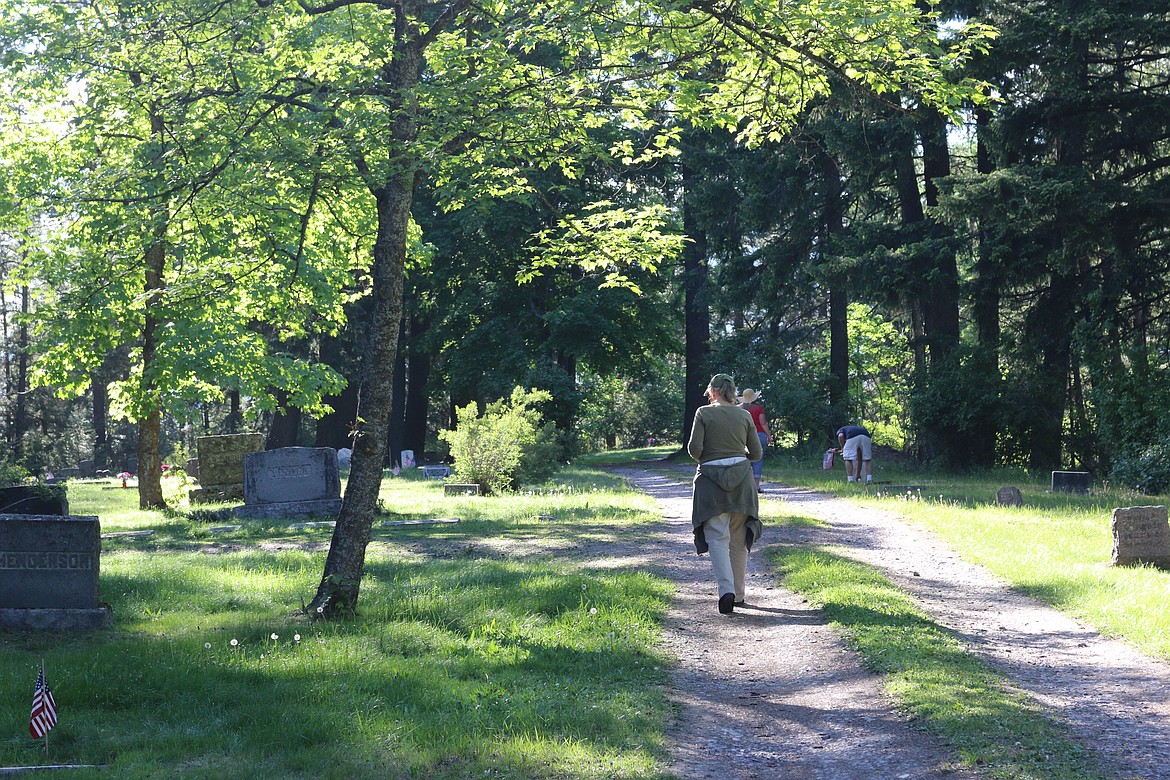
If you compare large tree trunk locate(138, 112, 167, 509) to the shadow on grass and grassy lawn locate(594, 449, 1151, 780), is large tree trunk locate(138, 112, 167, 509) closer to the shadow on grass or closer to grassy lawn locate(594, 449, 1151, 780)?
the shadow on grass

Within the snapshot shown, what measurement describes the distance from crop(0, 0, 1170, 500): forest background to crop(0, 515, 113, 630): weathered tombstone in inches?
103

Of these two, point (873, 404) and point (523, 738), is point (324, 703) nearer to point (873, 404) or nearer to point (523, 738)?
point (523, 738)

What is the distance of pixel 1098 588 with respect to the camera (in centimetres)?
964

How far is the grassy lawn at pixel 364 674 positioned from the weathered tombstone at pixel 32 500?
1009mm

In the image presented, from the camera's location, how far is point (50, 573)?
8438mm

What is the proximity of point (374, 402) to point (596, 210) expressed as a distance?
53.8 feet

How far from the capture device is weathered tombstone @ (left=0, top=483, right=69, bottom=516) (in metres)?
11.6

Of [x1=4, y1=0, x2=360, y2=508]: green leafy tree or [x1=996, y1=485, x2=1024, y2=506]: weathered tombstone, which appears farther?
[x1=996, y1=485, x2=1024, y2=506]: weathered tombstone

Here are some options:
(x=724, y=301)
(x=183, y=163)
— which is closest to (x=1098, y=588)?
(x=183, y=163)

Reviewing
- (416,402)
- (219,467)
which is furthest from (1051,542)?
(416,402)

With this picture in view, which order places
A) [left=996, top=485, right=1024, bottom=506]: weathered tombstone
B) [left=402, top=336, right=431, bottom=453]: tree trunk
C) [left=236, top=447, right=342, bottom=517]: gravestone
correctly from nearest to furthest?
[left=996, top=485, right=1024, bottom=506]: weathered tombstone → [left=236, top=447, right=342, bottom=517]: gravestone → [left=402, top=336, right=431, bottom=453]: tree trunk

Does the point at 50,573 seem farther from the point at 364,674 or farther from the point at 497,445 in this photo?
the point at 497,445

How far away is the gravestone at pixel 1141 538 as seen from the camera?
10750 millimetres

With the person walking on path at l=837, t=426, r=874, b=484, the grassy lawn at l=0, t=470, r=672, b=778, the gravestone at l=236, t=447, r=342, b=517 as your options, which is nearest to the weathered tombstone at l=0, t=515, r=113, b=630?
the grassy lawn at l=0, t=470, r=672, b=778
